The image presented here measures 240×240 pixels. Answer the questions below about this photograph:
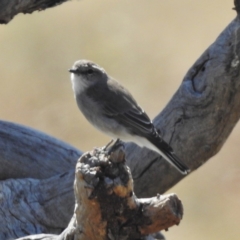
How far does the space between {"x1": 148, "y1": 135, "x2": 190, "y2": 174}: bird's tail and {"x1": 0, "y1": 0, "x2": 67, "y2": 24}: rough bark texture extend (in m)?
1.44

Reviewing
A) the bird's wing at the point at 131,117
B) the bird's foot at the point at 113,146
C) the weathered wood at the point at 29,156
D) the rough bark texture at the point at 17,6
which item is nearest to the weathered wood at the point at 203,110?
the bird's wing at the point at 131,117

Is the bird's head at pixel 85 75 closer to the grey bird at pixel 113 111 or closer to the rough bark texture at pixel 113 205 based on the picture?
the grey bird at pixel 113 111

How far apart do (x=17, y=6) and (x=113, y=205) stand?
2.16 metres

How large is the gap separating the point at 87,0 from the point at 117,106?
11678 millimetres

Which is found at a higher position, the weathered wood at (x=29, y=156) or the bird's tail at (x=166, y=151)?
the bird's tail at (x=166, y=151)

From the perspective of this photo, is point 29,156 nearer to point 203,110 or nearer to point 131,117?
point 131,117

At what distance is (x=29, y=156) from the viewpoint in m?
6.45

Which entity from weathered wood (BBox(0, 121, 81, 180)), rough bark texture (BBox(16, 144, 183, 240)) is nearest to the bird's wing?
weathered wood (BBox(0, 121, 81, 180))

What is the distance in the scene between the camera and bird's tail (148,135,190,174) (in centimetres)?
550

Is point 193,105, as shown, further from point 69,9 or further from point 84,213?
point 69,9

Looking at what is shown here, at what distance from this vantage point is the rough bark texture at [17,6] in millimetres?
5844

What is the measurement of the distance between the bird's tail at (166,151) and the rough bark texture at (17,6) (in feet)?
4.73

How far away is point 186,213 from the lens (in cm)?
1075

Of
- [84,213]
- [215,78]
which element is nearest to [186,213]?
[215,78]
